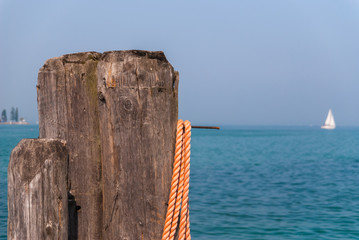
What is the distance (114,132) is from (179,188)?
0.60 m

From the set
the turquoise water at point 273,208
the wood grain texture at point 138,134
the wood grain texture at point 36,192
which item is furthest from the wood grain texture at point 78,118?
the turquoise water at point 273,208

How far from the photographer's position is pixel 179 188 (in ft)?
8.94

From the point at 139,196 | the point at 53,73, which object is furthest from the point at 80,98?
the point at 139,196

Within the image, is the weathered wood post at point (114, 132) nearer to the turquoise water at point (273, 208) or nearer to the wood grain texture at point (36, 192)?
the wood grain texture at point (36, 192)

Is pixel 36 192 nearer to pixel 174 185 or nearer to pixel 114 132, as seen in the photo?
pixel 114 132

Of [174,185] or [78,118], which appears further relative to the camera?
[78,118]

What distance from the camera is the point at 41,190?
250 centimetres

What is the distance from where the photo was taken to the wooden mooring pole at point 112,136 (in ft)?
8.75

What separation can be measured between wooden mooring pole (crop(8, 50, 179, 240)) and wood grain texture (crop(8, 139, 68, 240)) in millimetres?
19

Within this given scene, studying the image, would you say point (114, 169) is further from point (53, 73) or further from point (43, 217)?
point (53, 73)

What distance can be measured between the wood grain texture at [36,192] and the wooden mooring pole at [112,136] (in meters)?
0.02

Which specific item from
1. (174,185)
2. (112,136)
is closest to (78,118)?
(112,136)

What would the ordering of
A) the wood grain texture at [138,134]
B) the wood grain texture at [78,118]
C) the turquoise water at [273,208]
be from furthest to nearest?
the turquoise water at [273,208]
the wood grain texture at [78,118]
the wood grain texture at [138,134]

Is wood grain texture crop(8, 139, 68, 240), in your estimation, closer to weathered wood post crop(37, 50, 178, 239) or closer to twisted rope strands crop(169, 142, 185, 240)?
weathered wood post crop(37, 50, 178, 239)
